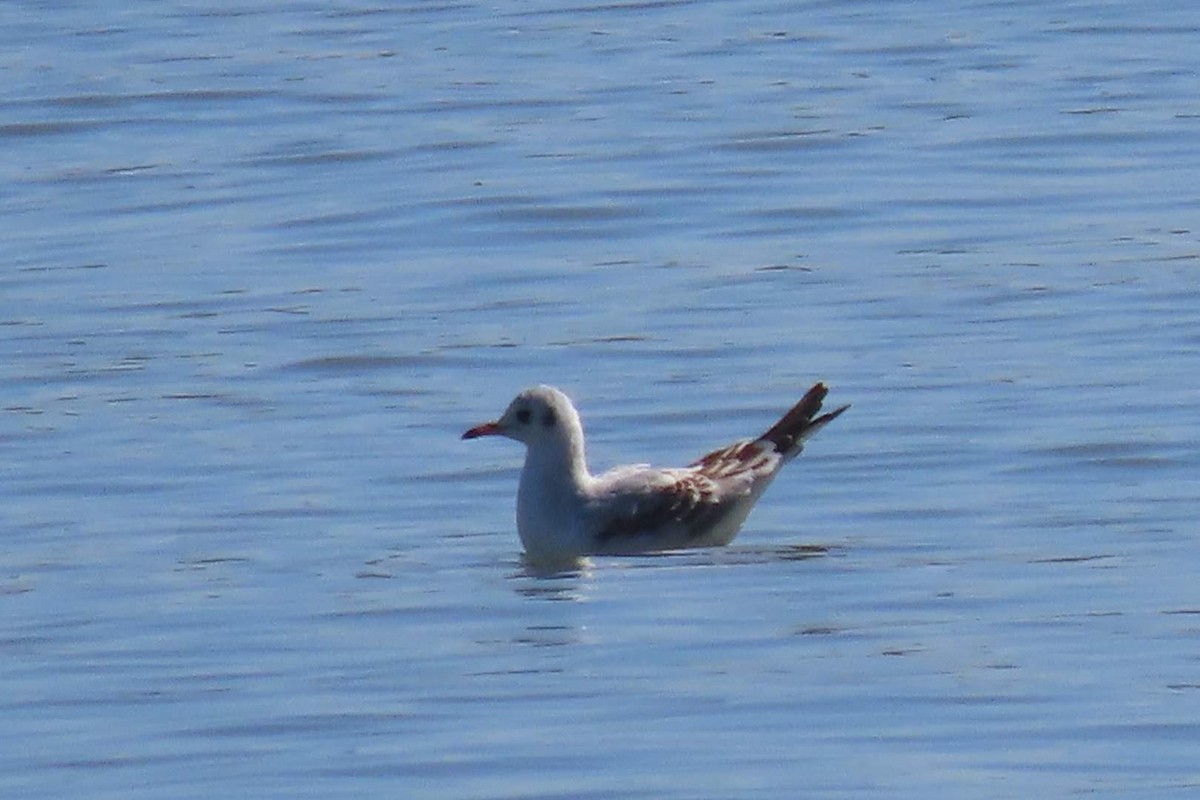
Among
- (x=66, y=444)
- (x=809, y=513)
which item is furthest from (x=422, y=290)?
(x=809, y=513)

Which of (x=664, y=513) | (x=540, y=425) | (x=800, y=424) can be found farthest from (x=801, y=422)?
(x=540, y=425)

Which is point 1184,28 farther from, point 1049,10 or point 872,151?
point 872,151

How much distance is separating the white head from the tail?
2.31 ft

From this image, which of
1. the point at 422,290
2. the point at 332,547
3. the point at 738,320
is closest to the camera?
the point at 332,547

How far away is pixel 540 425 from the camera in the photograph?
40.7ft

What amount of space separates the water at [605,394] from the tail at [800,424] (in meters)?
0.24

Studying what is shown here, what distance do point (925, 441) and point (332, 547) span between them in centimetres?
251

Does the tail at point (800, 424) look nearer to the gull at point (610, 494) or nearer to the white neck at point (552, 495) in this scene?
the gull at point (610, 494)

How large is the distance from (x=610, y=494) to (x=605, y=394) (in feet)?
6.74

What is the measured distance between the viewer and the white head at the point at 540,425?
12367 millimetres

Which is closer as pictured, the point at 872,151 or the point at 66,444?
the point at 66,444

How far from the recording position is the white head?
487 inches

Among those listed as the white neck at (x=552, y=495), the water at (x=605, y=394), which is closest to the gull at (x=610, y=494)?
the white neck at (x=552, y=495)

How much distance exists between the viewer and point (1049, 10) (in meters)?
25.2
